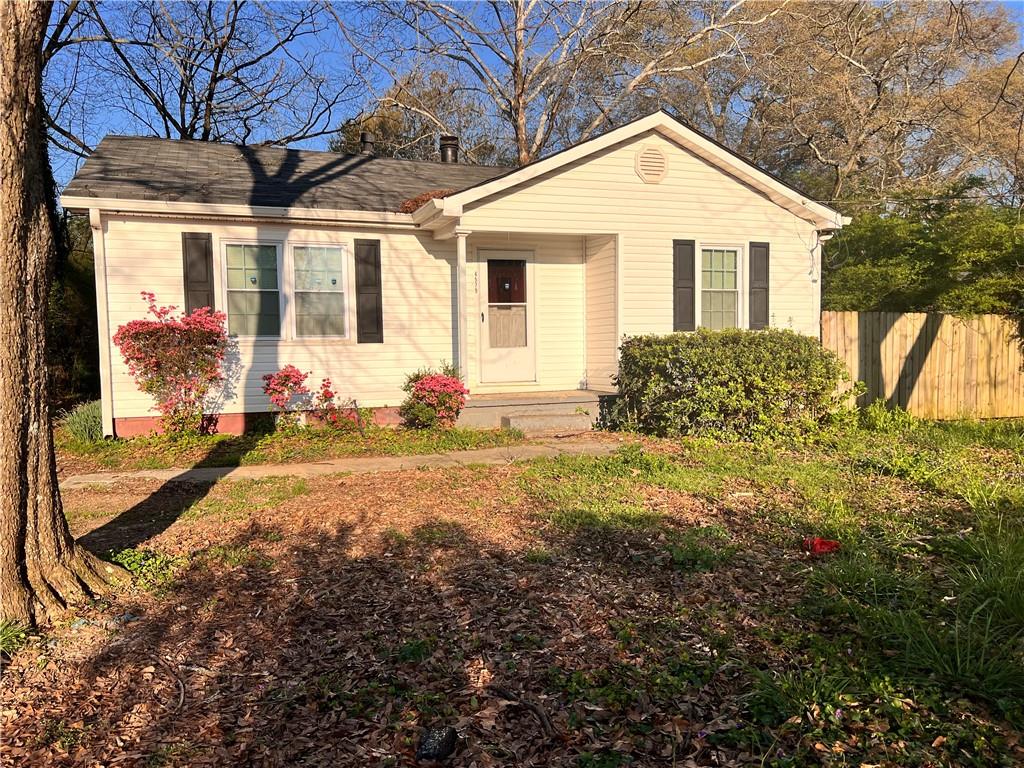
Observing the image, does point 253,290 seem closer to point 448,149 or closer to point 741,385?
point 448,149

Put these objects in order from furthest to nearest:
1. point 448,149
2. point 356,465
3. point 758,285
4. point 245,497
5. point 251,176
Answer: point 448,149 → point 758,285 → point 251,176 → point 356,465 → point 245,497

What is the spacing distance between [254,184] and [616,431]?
636 centimetres

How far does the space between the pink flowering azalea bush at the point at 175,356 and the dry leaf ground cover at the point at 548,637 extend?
3.51 meters

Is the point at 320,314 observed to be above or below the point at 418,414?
above

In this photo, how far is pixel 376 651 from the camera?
3.18 metres

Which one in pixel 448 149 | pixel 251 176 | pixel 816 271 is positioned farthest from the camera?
pixel 448 149

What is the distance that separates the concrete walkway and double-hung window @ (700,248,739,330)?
Answer: 144 inches

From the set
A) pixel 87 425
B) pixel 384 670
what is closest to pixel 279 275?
pixel 87 425

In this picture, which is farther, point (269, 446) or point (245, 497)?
point (269, 446)

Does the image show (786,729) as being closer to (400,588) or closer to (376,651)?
(376,651)

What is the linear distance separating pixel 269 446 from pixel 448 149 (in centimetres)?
796

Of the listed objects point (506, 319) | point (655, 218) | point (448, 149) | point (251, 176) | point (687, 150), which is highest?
point (448, 149)

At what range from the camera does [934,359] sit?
1077 centimetres

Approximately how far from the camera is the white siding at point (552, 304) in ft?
35.6
